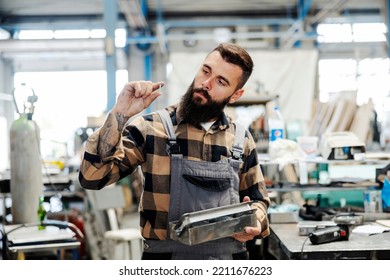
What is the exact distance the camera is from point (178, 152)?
123 centimetres

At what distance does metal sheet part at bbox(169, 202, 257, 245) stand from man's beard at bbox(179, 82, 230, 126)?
0.80 ft

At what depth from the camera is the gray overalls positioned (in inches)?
47.7

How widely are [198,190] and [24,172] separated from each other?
3.41 ft

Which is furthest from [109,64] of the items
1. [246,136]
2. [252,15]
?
[252,15]

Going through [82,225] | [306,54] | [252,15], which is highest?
[252,15]

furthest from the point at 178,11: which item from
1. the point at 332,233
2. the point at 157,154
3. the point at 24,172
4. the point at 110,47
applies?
the point at 157,154

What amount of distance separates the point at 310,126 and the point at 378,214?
2261 millimetres

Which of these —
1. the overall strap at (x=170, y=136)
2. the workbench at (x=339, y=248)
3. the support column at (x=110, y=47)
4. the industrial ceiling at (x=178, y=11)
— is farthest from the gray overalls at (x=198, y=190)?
the industrial ceiling at (x=178, y=11)

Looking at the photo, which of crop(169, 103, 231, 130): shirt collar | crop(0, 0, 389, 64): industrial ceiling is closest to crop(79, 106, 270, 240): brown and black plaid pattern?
crop(169, 103, 231, 130): shirt collar

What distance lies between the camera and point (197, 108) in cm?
125

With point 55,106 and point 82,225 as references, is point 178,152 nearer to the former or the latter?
point 82,225

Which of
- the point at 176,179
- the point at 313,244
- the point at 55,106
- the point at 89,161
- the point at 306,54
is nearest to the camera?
the point at 89,161

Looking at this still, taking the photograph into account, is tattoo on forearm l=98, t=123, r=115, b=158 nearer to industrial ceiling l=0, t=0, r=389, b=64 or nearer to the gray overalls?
the gray overalls

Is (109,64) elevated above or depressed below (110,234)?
above
